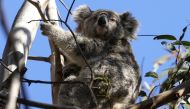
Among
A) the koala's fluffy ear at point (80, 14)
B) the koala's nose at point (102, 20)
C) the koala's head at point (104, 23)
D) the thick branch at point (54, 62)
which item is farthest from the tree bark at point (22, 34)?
the koala's fluffy ear at point (80, 14)

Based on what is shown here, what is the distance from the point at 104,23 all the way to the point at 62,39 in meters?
0.76

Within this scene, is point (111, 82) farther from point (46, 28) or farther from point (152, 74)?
point (46, 28)

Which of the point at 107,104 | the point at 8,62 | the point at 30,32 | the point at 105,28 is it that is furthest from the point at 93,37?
the point at 8,62

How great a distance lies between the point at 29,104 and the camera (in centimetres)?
69

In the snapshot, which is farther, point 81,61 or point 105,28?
point 105,28

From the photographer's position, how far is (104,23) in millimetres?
4449

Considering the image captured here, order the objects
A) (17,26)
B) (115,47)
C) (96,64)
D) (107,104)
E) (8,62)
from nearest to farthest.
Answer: (8,62), (17,26), (107,104), (96,64), (115,47)

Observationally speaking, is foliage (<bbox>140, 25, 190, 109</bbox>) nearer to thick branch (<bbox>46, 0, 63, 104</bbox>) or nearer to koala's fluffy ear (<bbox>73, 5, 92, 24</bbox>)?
thick branch (<bbox>46, 0, 63, 104</bbox>)

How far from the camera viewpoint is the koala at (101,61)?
359cm

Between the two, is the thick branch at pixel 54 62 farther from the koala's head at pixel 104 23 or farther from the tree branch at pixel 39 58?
the koala's head at pixel 104 23

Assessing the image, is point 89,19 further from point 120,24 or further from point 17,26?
point 17,26

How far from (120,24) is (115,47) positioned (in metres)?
0.63

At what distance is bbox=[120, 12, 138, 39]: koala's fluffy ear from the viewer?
4.75 metres

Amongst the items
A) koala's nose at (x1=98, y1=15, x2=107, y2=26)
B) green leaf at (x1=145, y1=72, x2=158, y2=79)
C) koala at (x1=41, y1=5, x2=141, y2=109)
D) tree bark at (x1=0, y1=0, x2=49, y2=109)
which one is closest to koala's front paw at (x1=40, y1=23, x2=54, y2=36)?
koala at (x1=41, y1=5, x2=141, y2=109)
